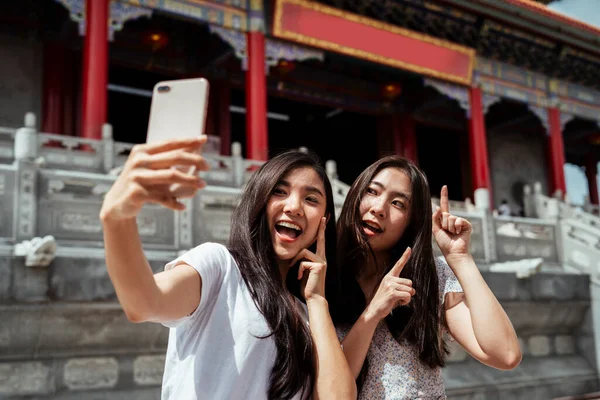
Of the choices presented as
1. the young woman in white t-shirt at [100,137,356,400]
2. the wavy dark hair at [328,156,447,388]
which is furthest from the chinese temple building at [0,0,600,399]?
the young woman in white t-shirt at [100,137,356,400]

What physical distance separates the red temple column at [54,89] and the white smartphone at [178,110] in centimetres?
853

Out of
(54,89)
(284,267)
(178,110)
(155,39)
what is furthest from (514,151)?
(178,110)

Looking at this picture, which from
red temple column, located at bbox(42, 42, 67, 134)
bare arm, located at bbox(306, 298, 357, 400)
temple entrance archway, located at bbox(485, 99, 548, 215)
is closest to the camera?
bare arm, located at bbox(306, 298, 357, 400)

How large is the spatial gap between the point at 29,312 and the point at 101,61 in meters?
4.12

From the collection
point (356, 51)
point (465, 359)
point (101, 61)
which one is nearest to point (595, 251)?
point (465, 359)

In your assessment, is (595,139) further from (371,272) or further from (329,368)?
(329,368)

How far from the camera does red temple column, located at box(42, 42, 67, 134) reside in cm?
897

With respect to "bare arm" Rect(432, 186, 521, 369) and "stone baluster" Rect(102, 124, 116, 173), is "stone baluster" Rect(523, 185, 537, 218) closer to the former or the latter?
"stone baluster" Rect(102, 124, 116, 173)

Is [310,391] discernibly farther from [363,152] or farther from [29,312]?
[363,152]

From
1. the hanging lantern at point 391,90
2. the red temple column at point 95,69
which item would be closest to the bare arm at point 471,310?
the red temple column at point 95,69

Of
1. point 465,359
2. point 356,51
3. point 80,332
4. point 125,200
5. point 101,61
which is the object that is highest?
point 356,51

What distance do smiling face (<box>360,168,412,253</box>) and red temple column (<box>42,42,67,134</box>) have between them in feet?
26.3

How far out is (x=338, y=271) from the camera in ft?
6.35

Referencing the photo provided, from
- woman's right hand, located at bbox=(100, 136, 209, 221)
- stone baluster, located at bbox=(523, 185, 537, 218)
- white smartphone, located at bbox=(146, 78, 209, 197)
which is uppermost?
stone baluster, located at bbox=(523, 185, 537, 218)
